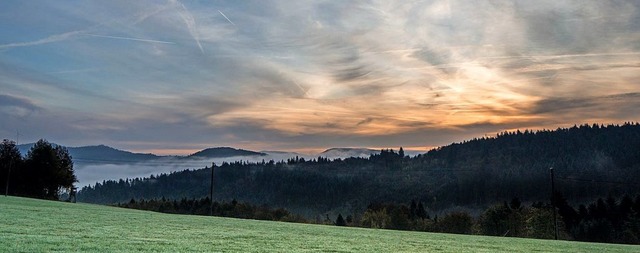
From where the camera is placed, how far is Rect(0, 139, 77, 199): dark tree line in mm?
90500

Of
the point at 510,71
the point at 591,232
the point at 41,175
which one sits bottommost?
the point at 591,232

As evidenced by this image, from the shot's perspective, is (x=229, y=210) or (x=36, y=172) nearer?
(x=36, y=172)

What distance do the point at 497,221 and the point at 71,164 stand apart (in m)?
79.0

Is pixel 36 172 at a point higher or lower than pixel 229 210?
higher

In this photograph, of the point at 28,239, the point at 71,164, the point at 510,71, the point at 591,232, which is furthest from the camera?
the point at 591,232

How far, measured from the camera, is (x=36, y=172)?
92.4 metres

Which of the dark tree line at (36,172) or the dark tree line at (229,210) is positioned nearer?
the dark tree line at (36,172)

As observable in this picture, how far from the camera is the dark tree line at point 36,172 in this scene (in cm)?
9050

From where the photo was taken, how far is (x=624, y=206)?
116m

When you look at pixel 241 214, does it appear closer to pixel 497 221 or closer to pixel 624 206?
pixel 497 221

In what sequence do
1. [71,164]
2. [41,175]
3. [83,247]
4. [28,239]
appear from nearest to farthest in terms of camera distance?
[83,247] < [28,239] < [41,175] < [71,164]

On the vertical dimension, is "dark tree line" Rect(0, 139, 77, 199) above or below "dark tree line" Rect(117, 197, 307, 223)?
above

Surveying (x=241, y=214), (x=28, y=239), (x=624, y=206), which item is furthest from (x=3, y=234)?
(x=624, y=206)

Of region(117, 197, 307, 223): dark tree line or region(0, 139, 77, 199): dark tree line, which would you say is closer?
region(0, 139, 77, 199): dark tree line
